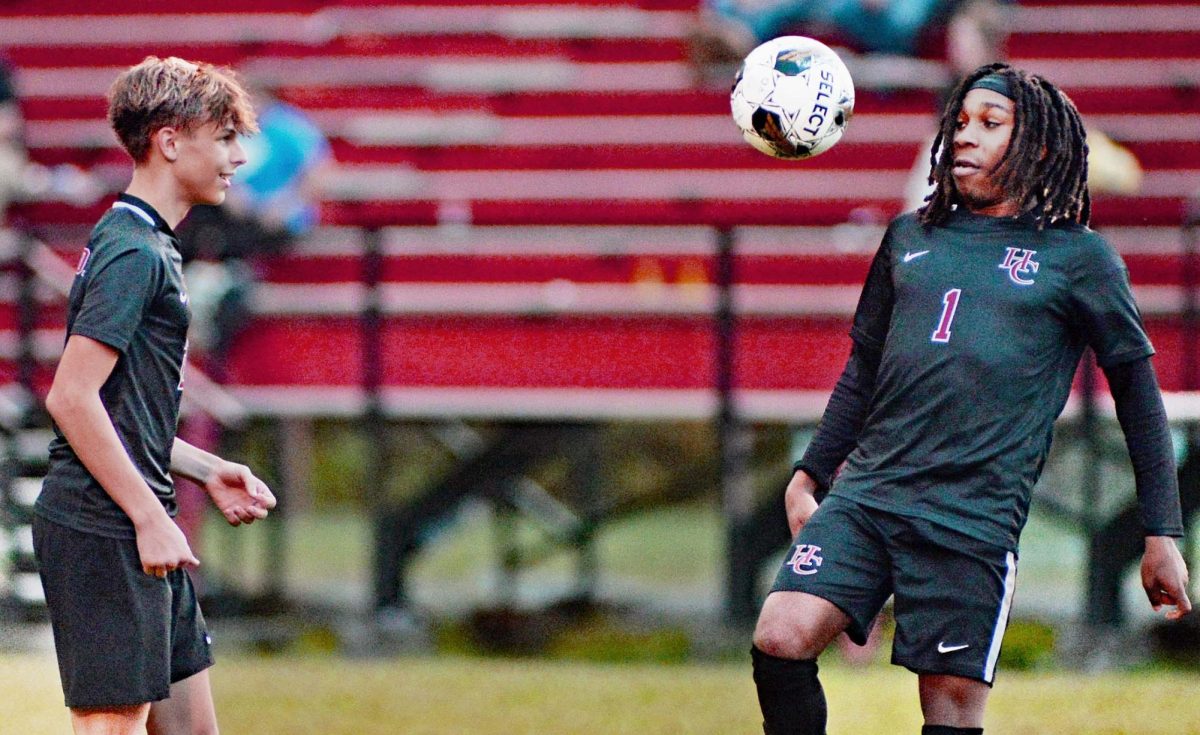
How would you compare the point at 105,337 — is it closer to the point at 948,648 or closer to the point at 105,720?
the point at 105,720

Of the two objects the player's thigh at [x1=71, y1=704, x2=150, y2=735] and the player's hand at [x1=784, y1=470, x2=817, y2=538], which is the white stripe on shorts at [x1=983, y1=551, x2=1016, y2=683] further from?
the player's thigh at [x1=71, y1=704, x2=150, y2=735]

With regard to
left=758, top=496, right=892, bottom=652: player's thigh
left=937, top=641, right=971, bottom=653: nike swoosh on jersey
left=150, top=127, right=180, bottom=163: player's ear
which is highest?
left=150, top=127, right=180, bottom=163: player's ear

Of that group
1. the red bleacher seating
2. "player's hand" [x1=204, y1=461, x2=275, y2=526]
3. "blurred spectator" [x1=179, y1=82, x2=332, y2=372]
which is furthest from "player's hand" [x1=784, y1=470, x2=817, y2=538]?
"blurred spectator" [x1=179, y1=82, x2=332, y2=372]

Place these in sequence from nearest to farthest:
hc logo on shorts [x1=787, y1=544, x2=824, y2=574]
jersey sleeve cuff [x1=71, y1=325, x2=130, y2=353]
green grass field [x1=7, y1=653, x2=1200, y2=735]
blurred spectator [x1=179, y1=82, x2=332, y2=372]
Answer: jersey sleeve cuff [x1=71, y1=325, x2=130, y2=353] → hc logo on shorts [x1=787, y1=544, x2=824, y2=574] → green grass field [x1=7, y1=653, x2=1200, y2=735] → blurred spectator [x1=179, y1=82, x2=332, y2=372]

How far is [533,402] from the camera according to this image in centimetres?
919

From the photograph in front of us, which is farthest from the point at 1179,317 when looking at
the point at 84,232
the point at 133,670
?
the point at 133,670

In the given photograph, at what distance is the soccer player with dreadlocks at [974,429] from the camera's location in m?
3.96

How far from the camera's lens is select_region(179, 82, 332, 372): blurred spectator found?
9.22 m

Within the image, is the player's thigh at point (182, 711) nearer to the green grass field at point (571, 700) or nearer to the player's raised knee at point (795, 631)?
the player's raised knee at point (795, 631)

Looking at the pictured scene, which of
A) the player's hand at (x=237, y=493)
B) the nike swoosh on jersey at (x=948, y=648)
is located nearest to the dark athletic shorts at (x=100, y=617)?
the player's hand at (x=237, y=493)

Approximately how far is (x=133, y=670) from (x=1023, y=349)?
212 cm

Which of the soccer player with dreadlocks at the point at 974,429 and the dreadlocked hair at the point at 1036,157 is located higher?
the dreadlocked hair at the point at 1036,157

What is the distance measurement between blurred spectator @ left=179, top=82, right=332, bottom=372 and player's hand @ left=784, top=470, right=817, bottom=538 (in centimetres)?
511

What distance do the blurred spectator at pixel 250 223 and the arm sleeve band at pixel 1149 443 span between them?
576 cm
